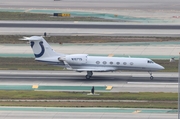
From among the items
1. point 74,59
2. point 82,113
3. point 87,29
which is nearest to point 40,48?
point 74,59

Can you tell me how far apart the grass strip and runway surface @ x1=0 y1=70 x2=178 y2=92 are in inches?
86.9

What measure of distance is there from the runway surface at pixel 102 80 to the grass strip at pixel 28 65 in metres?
2.21

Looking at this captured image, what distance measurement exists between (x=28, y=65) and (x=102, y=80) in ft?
40.3

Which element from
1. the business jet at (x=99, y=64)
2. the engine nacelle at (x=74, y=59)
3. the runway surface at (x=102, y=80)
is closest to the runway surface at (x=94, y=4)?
the runway surface at (x=102, y=80)

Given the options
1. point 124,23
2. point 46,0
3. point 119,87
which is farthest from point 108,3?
point 119,87

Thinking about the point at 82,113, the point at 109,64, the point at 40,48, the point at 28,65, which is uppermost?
the point at 40,48

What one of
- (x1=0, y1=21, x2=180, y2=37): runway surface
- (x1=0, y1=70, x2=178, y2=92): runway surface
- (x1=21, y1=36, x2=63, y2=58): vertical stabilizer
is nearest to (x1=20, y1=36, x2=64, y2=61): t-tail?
(x1=21, y1=36, x2=63, y2=58): vertical stabilizer

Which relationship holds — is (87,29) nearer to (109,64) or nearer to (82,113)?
(109,64)

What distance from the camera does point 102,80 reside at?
73.8m

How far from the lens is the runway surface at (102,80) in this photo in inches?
2741

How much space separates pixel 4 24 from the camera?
368 ft

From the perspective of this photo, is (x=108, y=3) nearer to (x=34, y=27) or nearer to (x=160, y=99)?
(x=34, y=27)

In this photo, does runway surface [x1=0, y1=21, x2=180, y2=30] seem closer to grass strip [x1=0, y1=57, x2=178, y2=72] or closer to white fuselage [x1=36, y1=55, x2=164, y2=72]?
grass strip [x1=0, y1=57, x2=178, y2=72]

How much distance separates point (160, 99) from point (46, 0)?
294ft
